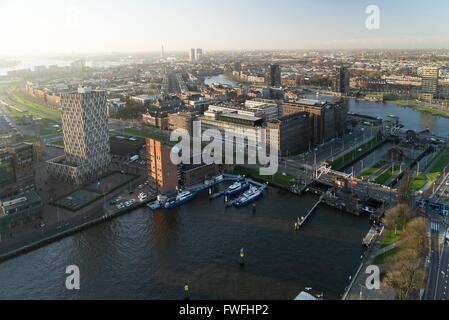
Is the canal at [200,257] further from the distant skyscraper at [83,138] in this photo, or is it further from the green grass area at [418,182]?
the distant skyscraper at [83,138]

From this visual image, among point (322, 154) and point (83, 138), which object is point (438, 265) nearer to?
point (322, 154)

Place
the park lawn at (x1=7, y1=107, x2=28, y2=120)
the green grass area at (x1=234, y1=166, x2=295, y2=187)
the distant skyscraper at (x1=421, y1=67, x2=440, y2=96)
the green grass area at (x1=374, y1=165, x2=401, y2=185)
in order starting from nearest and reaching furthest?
the green grass area at (x1=374, y1=165, x2=401, y2=185)
the green grass area at (x1=234, y1=166, x2=295, y2=187)
the park lawn at (x1=7, y1=107, x2=28, y2=120)
the distant skyscraper at (x1=421, y1=67, x2=440, y2=96)

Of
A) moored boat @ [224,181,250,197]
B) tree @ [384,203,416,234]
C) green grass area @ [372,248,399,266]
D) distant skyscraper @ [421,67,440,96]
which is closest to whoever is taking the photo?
green grass area @ [372,248,399,266]

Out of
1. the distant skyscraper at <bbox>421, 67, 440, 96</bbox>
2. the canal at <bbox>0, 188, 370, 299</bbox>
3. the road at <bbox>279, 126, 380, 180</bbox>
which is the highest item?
the distant skyscraper at <bbox>421, 67, 440, 96</bbox>

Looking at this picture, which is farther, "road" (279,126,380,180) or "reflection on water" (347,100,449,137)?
"reflection on water" (347,100,449,137)

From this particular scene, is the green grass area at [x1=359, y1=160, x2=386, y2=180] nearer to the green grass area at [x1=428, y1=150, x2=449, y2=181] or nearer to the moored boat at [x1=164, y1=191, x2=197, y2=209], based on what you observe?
the green grass area at [x1=428, y1=150, x2=449, y2=181]

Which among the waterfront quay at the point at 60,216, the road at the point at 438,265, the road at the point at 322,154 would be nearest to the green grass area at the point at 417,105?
the road at the point at 322,154

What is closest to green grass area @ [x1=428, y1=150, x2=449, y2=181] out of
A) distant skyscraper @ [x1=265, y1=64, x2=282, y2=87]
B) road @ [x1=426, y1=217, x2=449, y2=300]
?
road @ [x1=426, y1=217, x2=449, y2=300]
